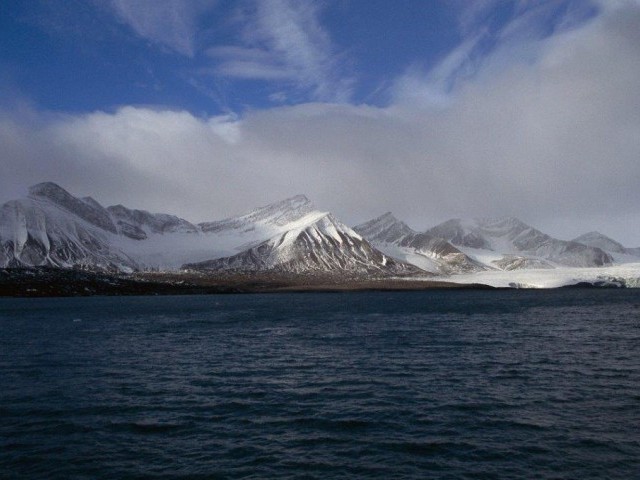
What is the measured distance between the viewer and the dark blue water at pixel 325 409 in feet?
83.8

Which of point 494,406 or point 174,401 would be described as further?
point 174,401

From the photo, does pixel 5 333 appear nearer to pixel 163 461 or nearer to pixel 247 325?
pixel 247 325

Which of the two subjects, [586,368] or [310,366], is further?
[310,366]

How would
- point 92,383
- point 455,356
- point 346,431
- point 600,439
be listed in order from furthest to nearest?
point 455,356
point 92,383
point 346,431
point 600,439

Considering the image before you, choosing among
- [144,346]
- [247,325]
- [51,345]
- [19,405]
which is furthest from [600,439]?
[247,325]

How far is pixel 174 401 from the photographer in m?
37.9

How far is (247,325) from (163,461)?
73674mm

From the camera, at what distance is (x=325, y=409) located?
35.4m

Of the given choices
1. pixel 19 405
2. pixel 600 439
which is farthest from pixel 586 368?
pixel 19 405

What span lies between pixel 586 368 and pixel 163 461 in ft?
127

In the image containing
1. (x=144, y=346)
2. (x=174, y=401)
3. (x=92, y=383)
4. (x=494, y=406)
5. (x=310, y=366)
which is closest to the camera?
(x=494, y=406)

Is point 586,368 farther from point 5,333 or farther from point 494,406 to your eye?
point 5,333

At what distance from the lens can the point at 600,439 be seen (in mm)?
28422

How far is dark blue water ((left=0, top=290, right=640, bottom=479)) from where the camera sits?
25531 millimetres
